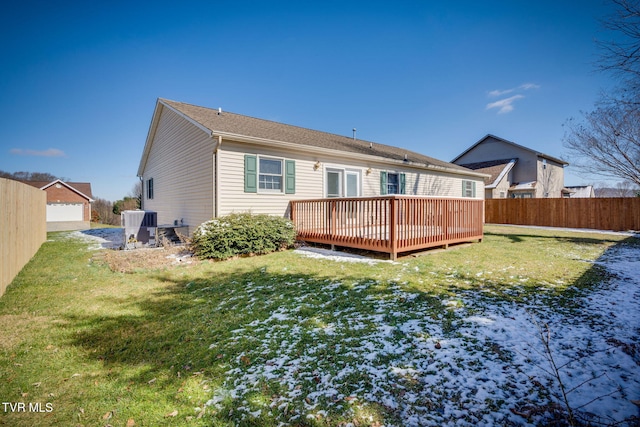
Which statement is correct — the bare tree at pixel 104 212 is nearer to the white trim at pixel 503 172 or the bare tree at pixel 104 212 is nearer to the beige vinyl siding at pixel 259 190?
the beige vinyl siding at pixel 259 190

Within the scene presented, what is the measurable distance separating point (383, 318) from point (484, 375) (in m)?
1.21

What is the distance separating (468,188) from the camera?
56.2 ft

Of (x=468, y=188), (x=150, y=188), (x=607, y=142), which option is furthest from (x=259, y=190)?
(x=607, y=142)

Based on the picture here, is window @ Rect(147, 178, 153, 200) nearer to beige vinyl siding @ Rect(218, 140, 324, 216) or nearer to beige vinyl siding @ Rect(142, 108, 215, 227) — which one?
beige vinyl siding @ Rect(142, 108, 215, 227)

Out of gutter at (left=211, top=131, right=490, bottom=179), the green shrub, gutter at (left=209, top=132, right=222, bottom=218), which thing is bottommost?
the green shrub

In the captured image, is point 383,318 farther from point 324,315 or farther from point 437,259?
point 437,259

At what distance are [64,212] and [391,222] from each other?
31202mm

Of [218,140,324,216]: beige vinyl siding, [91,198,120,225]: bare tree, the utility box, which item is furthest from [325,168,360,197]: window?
[91,198,120,225]: bare tree

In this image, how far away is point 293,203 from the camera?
926 cm

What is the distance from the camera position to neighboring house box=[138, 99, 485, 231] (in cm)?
827

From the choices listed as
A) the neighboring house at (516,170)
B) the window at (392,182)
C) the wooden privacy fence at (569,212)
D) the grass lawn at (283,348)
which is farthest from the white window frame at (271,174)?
→ the neighboring house at (516,170)

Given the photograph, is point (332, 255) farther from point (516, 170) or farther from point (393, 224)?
point (516, 170)

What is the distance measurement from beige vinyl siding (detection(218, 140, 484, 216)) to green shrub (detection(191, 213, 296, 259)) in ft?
3.46

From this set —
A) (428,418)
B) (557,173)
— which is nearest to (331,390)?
(428,418)
